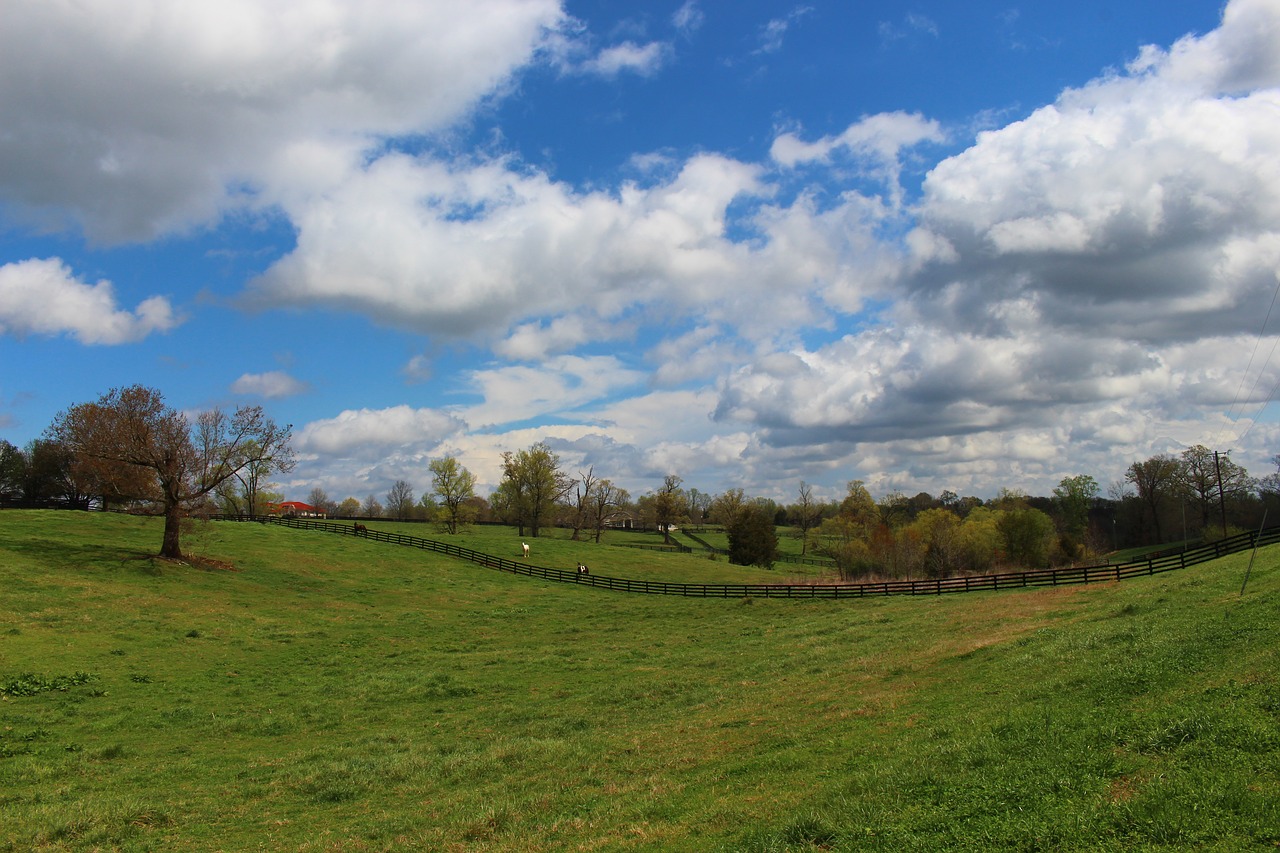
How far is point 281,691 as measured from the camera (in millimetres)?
22625

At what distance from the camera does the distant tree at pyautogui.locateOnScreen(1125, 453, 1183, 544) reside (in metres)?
85.1

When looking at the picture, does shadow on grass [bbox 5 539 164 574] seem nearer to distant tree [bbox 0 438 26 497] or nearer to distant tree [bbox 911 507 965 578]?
distant tree [bbox 0 438 26 497]

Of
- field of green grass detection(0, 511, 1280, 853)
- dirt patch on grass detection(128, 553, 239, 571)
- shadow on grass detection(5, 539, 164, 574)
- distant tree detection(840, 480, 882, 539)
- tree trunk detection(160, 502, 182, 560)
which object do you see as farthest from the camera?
distant tree detection(840, 480, 882, 539)

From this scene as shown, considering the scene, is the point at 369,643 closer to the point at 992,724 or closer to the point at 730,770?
the point at 730,770

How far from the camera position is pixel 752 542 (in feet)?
301

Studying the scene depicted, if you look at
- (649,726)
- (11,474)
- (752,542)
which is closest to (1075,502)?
(752,542)

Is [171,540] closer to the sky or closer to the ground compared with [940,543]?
closer to the sky

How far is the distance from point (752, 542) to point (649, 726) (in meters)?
77.1

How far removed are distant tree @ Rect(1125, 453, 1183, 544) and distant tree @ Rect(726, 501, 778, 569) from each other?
1795 inches

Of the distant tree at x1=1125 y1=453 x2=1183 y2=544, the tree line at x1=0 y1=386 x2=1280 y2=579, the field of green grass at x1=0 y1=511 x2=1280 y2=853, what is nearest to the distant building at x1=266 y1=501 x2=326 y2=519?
the tree line at x1=0 y1=386 x2=1280 y2=579

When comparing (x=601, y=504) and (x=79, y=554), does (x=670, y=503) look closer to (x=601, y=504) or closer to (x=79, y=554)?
(x=601, y=504)

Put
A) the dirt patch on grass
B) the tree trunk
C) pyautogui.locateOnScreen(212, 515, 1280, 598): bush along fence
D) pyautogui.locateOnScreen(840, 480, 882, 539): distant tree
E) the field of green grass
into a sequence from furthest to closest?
pyautogui.locateOnScreen(840, 480, 882, 539): distant tree → the tree trunk → the dirt patch on grass → pyautogui.locateOnScreen(212, 515, 1280, 598): bush along fence → the field of green grass

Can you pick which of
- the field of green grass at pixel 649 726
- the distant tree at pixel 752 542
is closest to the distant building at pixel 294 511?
the distant tree at pixel 752 542

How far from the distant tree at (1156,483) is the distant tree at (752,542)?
45.6m
